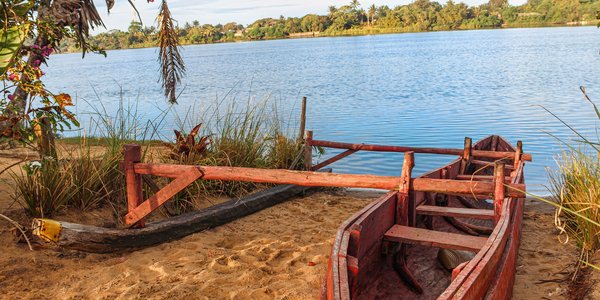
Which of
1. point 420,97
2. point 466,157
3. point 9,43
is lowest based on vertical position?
point 420,97

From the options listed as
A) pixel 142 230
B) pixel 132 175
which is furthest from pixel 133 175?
pixel 142 230

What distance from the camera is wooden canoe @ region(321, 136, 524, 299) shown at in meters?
2.99

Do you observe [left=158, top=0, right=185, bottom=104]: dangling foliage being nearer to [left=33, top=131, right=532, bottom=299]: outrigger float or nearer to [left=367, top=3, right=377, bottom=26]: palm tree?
[left=33, top=131, right=532, bottom=299]: outrigger float

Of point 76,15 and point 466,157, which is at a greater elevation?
point 76,15

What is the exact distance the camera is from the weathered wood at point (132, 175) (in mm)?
5004

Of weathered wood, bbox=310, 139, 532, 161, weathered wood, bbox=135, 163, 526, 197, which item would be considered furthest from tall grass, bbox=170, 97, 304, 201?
weathered wood, bbox=135, 163, 526, 197

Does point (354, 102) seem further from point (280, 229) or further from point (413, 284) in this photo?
point (413, 284)

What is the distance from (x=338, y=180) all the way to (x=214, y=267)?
150cm

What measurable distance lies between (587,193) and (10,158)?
29.7 ft

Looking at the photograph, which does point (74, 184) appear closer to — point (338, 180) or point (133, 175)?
point (133, 175)

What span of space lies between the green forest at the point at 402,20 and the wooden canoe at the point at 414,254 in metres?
91.4

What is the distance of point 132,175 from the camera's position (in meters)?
5.04

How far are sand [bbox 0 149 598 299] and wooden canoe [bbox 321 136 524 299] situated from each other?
648mm

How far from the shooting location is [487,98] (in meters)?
21.1
